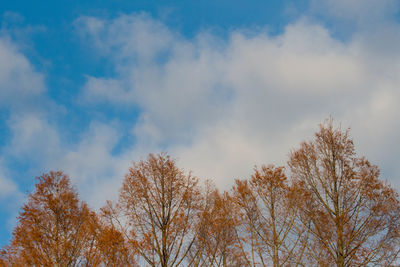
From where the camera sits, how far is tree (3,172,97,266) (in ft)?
56.4

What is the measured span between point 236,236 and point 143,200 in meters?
7.07

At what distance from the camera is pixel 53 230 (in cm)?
1797

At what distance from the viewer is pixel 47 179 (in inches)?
765

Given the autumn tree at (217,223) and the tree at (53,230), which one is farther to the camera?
the autumn tree at (217,223)

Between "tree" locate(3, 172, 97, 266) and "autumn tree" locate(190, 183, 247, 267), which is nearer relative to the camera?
"tree" locate(3, 172, 97, 266)

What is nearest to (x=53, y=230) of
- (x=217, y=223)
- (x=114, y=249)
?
(x=114, y=249)

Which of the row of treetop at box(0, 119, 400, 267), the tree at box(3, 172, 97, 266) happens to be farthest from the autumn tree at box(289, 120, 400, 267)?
the tree at box(3, 172, 97, 266)

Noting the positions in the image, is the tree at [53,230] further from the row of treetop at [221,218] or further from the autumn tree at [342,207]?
the autumn tree at [342,207]

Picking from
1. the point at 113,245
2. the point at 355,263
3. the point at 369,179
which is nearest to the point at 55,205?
the point at 113,245

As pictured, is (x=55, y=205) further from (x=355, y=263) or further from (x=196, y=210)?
(x=355, y=263)

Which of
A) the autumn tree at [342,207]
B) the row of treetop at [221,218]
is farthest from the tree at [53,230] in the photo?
the autumn tree at [342,207]

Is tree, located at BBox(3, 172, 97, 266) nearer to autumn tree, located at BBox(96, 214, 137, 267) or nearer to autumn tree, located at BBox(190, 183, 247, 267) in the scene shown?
autumn tree, located at BBox(96, 214, 137, 267)

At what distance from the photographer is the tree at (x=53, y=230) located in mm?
17188

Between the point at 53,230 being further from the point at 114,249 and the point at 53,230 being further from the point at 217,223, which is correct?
the point at 217,223
